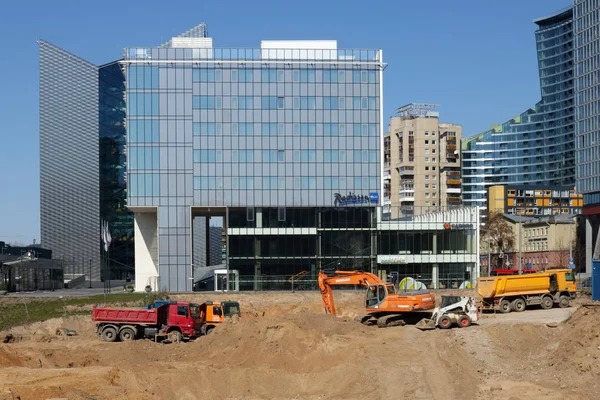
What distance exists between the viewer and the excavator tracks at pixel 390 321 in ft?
169

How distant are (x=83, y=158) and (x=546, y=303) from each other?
124 meters

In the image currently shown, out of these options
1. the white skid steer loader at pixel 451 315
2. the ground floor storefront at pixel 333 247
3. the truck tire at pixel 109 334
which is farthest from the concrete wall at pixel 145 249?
the white skid steer loader at pixel 451 315

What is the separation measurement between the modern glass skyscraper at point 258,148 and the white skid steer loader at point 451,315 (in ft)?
131

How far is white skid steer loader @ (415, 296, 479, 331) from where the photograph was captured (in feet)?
164

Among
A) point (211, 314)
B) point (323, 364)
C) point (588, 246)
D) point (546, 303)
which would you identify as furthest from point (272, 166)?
point (323, 364)

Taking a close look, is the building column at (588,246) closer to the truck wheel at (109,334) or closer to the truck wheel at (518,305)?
the truck wheel at (518,305)

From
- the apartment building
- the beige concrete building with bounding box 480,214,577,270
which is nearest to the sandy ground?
the beige concrete building with bounding box 480,214,577,270

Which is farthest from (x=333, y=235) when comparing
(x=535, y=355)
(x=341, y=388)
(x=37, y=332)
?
(x=341, y=388)

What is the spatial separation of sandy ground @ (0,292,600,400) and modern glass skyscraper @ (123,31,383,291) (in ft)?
131

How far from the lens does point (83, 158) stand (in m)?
168

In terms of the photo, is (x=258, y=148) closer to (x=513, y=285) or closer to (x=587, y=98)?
(x=513, y=285)

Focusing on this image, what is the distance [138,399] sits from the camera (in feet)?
107

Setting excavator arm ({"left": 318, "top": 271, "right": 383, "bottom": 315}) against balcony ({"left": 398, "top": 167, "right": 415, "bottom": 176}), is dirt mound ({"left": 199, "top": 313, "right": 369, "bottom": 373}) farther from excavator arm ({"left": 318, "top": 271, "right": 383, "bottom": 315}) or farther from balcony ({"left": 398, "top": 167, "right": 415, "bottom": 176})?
balcony ({"left": 398, "top": 167, "right": 415, "bottom": 176})

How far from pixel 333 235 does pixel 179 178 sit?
1762cm
